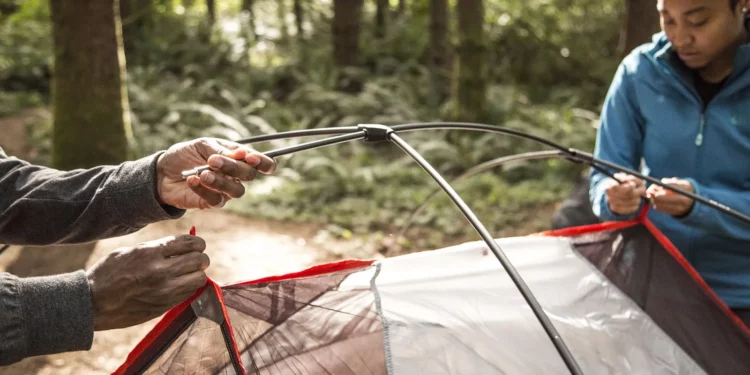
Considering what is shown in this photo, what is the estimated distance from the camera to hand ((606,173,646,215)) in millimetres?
2072

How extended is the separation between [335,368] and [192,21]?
1196cm

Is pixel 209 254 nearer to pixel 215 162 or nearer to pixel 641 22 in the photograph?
pixel 215 162

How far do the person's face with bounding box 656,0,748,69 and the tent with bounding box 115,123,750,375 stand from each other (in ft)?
1.96

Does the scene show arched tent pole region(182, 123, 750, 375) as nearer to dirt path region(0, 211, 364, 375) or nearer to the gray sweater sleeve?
the gray sweater sleeve

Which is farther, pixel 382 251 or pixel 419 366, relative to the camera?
pixel 382 251

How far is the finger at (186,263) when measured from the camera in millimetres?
1358

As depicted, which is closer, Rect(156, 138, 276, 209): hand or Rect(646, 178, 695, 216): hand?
Rect(156, 138, 276, 209): hand

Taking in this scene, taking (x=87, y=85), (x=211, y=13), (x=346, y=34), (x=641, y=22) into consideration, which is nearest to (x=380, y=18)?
(x=346, y=34)

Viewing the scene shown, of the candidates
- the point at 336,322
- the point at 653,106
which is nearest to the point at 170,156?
the point at 336,322

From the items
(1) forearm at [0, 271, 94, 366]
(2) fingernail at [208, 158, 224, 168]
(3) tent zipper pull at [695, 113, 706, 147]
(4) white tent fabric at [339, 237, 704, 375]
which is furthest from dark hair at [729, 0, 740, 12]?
(1) forearm at [0, 271, 94, 366]

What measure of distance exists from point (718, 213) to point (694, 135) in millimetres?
308

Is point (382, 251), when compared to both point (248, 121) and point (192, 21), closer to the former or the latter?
point (248, 121)

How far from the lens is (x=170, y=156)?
5.44 feet

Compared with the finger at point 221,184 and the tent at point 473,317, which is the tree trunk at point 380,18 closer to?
the tent at point 473,317
